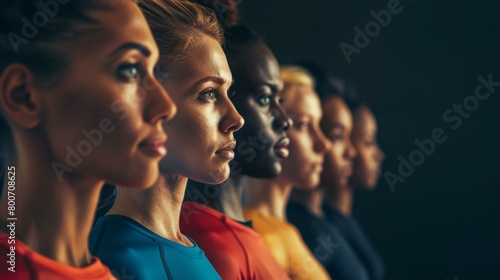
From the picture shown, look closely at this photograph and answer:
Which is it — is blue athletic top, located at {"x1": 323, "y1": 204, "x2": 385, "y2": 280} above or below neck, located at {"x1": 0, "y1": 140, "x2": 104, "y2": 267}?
below

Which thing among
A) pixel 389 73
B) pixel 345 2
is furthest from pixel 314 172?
pixel 389 73

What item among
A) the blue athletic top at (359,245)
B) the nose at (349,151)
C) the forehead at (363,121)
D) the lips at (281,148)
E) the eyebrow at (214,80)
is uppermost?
the eyebrow at (214,80)

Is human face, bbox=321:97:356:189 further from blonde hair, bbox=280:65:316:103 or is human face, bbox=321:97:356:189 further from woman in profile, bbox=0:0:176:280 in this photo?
woman in profile, bbox=0:0:176:280

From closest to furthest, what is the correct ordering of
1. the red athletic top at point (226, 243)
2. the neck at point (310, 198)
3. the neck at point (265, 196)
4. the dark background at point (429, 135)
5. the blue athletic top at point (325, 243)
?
the red athletic top at point (226, 243), the neck at point (265, 196), the blue athletic top at point (325, 243), the neck at point (310, 198), the dark background at point (429, 135)

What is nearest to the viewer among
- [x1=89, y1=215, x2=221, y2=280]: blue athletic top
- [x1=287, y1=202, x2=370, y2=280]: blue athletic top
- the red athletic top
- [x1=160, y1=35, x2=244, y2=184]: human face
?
[x1=89, y1=215, x2=221, y2=280]: blue athletic top

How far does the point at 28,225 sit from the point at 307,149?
111 centimetres

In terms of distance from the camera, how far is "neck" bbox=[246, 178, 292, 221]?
1.91 metres

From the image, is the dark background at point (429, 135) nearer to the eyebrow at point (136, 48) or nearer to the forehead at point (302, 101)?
the forehead at point (302, 101)

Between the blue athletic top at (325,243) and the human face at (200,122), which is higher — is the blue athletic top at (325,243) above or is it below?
below

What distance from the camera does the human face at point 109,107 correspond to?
3.18 feet

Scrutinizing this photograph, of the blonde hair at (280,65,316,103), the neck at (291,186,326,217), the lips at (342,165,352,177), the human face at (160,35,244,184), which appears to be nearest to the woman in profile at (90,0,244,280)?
the human face at (160,35,244,184)

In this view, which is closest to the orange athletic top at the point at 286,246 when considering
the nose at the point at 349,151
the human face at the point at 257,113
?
the human face at the point at 257,113

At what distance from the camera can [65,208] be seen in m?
0.98

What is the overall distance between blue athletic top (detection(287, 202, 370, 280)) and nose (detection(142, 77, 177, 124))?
125cm
